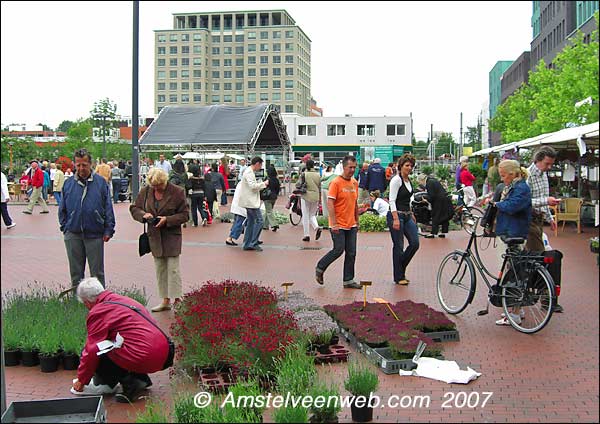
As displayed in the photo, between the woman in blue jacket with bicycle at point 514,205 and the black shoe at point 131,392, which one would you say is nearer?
the black shoe at point 131,392

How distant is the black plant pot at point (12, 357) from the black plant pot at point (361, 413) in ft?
11.2

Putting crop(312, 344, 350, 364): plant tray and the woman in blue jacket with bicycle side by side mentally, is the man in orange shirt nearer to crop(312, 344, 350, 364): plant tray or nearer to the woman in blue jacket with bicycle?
the woman in blue jacket with bicycle

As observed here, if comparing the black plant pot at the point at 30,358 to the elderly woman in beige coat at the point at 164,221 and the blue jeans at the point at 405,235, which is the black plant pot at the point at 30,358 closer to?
the elderly woman in beige coat at the point at 164,221

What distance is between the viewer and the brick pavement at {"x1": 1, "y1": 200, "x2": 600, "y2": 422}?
4.81m

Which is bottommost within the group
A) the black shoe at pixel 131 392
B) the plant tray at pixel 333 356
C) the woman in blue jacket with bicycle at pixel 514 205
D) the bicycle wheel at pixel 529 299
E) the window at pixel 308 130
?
the black shoe at pixel 131 392

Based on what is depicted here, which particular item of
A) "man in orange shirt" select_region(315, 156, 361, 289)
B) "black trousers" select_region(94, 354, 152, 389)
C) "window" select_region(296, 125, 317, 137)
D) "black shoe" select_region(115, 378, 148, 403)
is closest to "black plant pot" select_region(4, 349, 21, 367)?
"black trousers" select_region(94, 354, 152, 389)

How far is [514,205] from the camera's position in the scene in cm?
770

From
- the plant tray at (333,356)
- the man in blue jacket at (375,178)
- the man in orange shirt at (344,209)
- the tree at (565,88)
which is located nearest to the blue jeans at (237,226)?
the man in orange shirt at (344,209)

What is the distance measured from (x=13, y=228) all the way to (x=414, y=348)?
54.9 ft

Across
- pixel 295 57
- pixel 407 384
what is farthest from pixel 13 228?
pixel 407 384

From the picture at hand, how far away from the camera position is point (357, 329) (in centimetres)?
737

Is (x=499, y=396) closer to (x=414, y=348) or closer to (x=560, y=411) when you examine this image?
(x=560, y=411)

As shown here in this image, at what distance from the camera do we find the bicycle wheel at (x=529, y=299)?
7270mm

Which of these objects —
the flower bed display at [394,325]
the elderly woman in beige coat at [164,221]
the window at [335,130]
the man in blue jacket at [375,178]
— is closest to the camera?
the flower bed display at [394,325]
